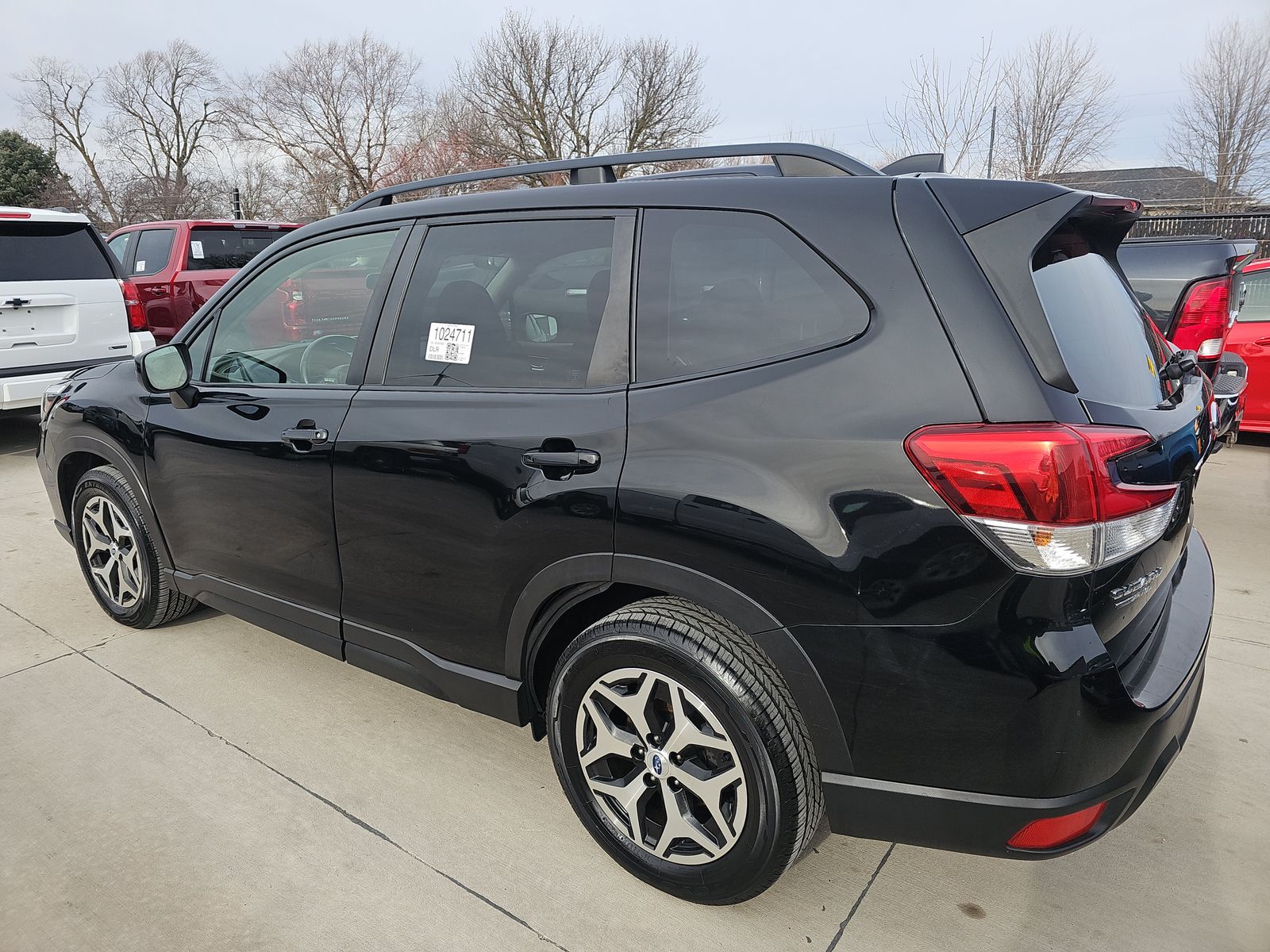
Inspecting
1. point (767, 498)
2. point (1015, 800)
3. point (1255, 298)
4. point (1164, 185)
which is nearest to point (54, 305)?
point (767, 498)

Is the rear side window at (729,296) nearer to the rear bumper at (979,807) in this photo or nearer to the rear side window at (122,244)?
the rear bumper at (979,807)

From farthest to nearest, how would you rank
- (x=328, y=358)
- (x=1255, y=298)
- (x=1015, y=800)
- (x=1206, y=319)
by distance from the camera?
(x=1255, y=298)
(x=1206, y=319)
(x=328, y=358)
(x=1015, y=800)

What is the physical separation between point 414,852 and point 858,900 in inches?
47.9

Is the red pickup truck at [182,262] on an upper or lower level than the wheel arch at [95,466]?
upper

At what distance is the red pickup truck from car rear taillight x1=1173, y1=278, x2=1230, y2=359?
868 centimetres

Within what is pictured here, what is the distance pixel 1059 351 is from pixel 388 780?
2.29m

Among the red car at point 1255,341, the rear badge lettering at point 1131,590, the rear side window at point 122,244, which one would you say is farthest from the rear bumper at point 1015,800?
the rear side window at point 122,244

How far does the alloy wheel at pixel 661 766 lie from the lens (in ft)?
6.57

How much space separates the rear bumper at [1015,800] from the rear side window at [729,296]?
976 mm

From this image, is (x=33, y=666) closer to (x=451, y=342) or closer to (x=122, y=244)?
(x=451, y=342)

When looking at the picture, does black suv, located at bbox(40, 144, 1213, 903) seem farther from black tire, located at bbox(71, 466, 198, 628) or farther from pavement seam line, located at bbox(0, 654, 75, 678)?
pavement seam line, located at bbox(0, 654, 75, 678)

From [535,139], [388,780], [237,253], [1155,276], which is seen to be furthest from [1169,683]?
[535,139]

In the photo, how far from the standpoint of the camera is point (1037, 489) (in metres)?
1.60

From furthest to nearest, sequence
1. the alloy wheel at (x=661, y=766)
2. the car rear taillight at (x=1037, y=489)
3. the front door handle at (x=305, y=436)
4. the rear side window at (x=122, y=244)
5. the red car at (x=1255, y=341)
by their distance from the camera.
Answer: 1. the rear side window at (x=122, y=244)
2. the red car at (x=1255, y=341)
3. the front door handle at (x=305, y=436)
4. the alloy wheel at (x=661, y=766)
5. the car rear taillight at (x=1037, y=489)
